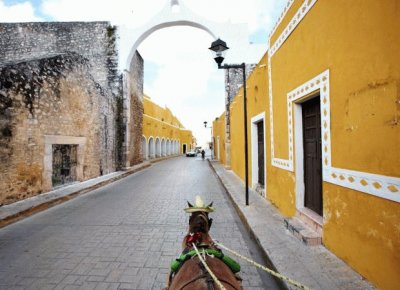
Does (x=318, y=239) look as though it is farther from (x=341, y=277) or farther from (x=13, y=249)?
(x=13, y=249)

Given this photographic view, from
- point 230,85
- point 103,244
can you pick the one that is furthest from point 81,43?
point 103,244

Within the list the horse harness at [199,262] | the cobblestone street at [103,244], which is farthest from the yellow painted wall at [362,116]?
the horse harness at [199,262]

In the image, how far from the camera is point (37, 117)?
7.75 meters

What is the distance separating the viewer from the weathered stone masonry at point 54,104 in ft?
22.5

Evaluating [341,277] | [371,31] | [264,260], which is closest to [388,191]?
[341,277]

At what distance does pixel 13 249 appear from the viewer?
411 cm

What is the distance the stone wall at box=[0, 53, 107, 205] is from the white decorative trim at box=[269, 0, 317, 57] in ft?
21.9

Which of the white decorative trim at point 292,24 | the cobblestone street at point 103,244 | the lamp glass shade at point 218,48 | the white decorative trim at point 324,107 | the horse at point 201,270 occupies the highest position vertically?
the lamp glass shade at point 218,48

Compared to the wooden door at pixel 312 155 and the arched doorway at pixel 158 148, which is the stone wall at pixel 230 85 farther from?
the arched doorway at pixel 158 148

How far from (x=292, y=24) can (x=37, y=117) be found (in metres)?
7.30

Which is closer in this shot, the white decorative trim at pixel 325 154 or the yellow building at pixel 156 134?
the white decorative trim at pixel 325 154

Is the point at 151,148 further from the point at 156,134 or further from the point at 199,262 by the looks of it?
the point at 199,262

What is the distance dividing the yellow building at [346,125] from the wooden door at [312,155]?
17mm

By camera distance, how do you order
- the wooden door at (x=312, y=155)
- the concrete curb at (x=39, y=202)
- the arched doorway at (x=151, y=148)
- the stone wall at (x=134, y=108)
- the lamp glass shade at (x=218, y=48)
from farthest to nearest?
the arched doorway at (x=151, y=148)
the stone wall at (x=134, y=108)
the lamp glass shade at (x=218, y=48)
the concrete curb at (x=39, y=202)
the wooden door at (x=312, y=155)
